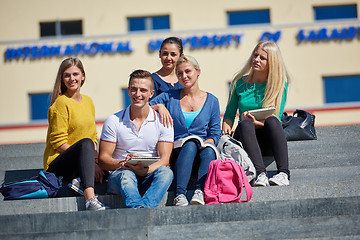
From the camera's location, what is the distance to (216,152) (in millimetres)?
5363

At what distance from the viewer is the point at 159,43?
16312 mm

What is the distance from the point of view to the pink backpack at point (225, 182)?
4883 millimetres

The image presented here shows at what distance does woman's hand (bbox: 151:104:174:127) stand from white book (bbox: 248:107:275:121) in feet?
2.65

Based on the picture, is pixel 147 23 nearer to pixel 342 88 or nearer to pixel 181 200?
pixel 342 88

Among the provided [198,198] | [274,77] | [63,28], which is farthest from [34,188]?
[63,28]

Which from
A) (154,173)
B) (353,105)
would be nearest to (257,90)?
(154,173)

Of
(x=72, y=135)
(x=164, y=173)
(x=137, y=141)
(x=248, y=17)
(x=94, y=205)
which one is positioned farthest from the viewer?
(x=248, y=17)

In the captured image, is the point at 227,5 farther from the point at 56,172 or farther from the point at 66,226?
the point at 66,226

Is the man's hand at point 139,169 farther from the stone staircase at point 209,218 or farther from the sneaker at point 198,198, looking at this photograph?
the sneaker at point 198,198

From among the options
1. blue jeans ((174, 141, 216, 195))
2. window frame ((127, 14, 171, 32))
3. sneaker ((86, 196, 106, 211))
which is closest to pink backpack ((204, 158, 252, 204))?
blue jeans ((174, 141, 216, 195))

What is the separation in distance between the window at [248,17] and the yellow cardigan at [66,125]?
11.4 m

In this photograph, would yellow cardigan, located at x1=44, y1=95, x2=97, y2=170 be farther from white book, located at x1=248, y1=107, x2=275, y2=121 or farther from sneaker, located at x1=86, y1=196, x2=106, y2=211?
white book, located at x1=248, y1=107, x2=275, y2=121

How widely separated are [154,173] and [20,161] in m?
2.29

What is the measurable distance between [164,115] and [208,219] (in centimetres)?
144
